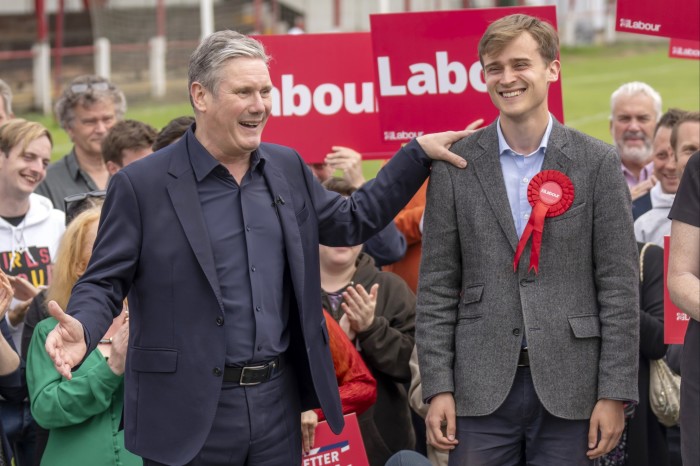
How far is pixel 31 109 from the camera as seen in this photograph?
28938mm

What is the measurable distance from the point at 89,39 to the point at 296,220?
29.9 metres

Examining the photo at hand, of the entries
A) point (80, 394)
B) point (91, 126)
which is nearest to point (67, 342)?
point (80, 394)

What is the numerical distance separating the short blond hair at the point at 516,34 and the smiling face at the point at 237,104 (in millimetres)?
817

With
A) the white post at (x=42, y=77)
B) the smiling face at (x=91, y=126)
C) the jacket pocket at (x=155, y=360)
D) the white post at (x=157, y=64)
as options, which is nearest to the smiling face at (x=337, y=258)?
the jacket pocket at (x=155, y=360)

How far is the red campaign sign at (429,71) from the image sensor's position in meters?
5.52

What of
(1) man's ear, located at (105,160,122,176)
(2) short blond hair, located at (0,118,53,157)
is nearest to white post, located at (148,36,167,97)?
(1) man's ear, located at (105,160,122,176)

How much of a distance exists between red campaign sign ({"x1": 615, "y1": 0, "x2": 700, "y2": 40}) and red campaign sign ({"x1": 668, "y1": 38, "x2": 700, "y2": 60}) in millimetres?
184

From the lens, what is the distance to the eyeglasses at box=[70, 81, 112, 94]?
8055 millimetres

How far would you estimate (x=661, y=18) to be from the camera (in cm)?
603

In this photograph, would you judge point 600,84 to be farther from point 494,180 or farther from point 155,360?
point 155,360

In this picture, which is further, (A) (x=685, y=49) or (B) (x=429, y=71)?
(A) (x=685, y=49)

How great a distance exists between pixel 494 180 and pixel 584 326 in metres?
0.61

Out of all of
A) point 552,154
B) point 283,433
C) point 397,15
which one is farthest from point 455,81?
point 283,433

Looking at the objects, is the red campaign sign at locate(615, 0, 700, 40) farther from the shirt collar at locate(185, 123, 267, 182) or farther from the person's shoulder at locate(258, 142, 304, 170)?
the shirt collar at locate(185, 123, 267, 182)
